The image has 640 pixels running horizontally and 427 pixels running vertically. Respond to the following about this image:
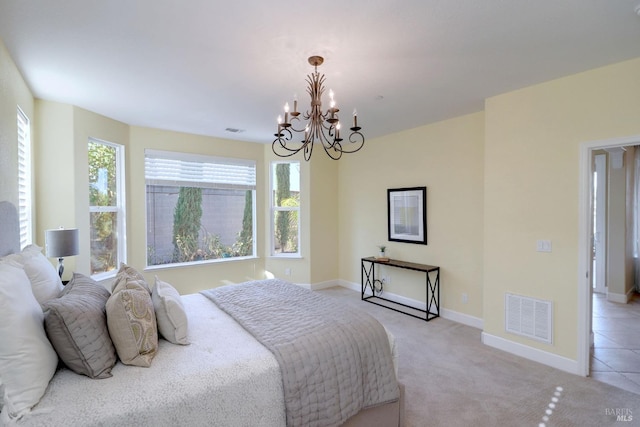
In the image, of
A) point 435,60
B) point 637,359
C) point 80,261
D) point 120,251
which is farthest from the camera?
point 120,251

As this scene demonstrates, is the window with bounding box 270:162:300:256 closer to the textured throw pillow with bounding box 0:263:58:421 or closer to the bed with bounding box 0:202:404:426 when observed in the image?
the bed with bounding box 0:202:404:426

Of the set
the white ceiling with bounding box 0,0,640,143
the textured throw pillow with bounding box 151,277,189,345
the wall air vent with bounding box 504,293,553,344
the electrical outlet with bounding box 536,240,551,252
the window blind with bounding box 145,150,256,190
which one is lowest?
the wall air vent with bounding box 504,293,553,344

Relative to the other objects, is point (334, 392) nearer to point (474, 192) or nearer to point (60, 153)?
point (474, 192)

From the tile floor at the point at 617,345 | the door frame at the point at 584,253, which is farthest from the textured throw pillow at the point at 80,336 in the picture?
the tile floor at the point at 617,345

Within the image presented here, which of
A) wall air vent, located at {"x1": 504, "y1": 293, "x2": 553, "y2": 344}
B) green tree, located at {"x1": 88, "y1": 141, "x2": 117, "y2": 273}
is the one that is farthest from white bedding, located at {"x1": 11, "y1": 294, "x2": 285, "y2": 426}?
green tree, located at {"x1": 88, "y1": 141, "x2": 117, "y2": 273}

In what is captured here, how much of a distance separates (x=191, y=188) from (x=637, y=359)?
5.67 meters

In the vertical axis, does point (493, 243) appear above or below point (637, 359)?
above

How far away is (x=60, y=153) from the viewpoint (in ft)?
10.8

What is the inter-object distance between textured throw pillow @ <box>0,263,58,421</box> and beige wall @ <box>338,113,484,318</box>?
156 inches

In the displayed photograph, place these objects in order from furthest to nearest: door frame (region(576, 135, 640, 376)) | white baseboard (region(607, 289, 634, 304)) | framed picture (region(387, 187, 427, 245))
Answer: white baseboard (region(607, 289, 634, 304)) → framed picture (region(387, 187, 427, 245)) → door frame (region(576, 135, 640, 376))

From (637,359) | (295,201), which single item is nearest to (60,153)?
(295,201)

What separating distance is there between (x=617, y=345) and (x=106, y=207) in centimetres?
613

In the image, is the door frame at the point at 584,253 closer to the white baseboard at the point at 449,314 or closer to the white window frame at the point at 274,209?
the white baseboard at the point at 449,314

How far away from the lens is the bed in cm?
128
